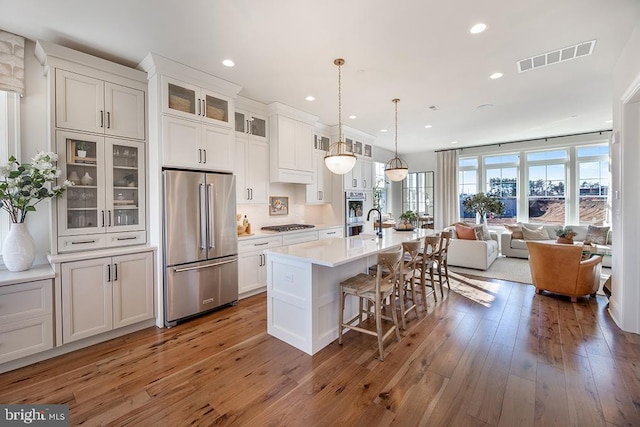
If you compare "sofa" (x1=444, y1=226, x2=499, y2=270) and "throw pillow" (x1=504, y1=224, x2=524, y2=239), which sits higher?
"throw pillow" (x1=504, y1=224, x2=524, y2=239)

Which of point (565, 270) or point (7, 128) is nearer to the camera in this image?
point (7, 128)

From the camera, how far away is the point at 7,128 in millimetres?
2641

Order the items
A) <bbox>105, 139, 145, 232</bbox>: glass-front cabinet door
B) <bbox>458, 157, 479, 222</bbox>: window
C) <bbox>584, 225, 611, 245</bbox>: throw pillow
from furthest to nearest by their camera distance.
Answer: <bbox>458, 157, 479, 222</bbox>: window, <bbox>584, 225, 611, 245</bbox>: throw pillow, <bbox>105, 139, 145, 232</bbox>: glass-front cabinet door

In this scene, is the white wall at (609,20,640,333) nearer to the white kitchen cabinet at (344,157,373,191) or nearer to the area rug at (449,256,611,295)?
the area rug at (449,256,611,295)

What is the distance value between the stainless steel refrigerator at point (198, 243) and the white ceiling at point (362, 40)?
4.50ft

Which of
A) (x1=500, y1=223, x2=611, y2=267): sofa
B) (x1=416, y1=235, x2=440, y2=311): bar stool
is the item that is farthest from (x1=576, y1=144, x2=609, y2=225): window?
(x1=416, y1=235, x2=440, y2=311): bar stool

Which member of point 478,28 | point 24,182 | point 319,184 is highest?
point 478,28

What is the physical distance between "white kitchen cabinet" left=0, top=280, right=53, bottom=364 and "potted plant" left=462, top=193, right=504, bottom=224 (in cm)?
842

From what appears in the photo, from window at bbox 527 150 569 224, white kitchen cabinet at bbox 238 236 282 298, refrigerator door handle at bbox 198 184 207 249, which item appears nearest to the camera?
refrigerator door handle at bbox 198 184 207 249

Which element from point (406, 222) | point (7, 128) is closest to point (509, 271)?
point (406, 222)

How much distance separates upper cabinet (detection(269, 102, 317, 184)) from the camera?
4.60m


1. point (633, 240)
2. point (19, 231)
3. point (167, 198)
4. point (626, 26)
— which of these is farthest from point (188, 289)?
point (626, 26)

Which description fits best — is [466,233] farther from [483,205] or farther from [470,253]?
[483,205]

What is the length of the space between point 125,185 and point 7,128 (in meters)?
1.04
